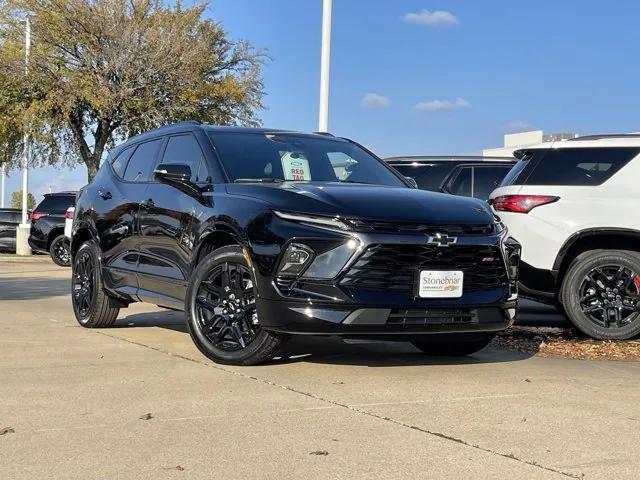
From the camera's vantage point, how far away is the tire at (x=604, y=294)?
735cm

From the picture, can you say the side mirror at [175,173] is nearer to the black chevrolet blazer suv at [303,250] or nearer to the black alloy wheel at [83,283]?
the black chevrolet blazer suv at [303,250]

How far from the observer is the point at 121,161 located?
815 centimetres

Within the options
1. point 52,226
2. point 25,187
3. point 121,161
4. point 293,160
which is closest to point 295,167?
point 293,160

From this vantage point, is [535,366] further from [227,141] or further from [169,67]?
[169,67]

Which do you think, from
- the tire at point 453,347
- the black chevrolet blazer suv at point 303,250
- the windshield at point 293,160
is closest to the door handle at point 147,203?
the black chevrolet blazer suv at point 303,250

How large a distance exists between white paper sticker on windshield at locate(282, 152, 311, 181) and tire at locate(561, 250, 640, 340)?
2.57 meters

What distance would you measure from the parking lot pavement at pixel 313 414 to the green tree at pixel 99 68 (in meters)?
21.2

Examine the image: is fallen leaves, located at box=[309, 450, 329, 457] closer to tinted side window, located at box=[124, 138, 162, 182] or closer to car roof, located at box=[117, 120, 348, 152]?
car roof, located at box=[117, 120, 348, 152]

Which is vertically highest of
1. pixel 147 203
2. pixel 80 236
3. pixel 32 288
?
pixel 147 203

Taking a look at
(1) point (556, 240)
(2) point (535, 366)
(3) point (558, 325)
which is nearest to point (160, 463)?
(2) point (535, 366)

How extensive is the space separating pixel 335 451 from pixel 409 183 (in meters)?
3.52

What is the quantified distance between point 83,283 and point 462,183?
15.3 ft

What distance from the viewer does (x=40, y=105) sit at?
88.8 ft

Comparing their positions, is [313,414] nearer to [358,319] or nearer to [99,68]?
[358,319]
